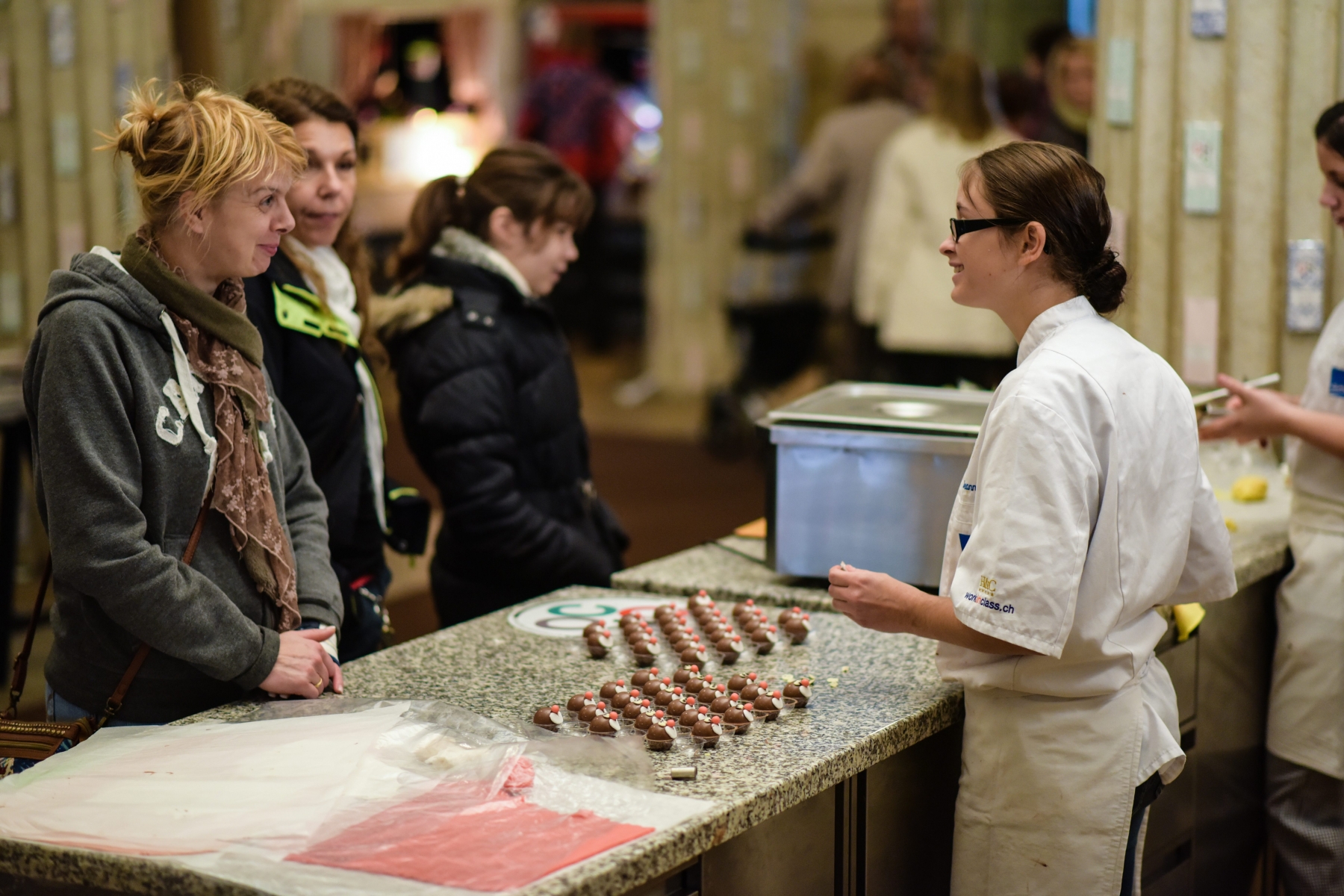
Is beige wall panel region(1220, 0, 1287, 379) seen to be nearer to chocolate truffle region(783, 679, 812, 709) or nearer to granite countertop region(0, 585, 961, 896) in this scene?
granite countertop region(0, 585, 961, 896)

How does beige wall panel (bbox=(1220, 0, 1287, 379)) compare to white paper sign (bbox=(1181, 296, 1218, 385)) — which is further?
white paper sign (bbox=(1181, 296, 1218, 385))

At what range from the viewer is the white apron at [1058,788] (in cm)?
209

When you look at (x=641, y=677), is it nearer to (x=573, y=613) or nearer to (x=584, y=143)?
(x=573, y=613)

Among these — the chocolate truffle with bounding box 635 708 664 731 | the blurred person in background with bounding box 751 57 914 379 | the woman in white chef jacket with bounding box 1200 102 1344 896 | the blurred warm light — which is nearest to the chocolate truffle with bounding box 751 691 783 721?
the chocolate truffle with bounding box 635 708 664 731

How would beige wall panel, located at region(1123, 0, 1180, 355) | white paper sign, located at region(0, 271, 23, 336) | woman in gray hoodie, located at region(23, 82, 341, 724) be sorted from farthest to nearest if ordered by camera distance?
white paper sign, located at region(0, 271, 23, 336), beige wall panel, located at region(1123, 0, 1180, 355), woman in gray hoodie, located at region(23, 82, 341, 724)

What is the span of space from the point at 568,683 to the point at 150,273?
847 mm

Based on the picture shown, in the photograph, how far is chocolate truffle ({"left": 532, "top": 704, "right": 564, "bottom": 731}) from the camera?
205cm

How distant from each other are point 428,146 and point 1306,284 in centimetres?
1228

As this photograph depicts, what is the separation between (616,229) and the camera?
12719 mm

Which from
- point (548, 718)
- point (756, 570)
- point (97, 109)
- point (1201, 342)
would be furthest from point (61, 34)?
point (548, 718)

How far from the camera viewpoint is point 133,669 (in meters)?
2.06

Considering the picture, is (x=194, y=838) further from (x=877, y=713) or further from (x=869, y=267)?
(x=869, y=267)

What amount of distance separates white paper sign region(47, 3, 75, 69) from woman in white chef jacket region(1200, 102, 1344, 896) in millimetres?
4738

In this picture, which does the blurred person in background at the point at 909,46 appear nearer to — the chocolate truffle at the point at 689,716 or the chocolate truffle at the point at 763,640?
the chocolate truffle at the point at 763,640
